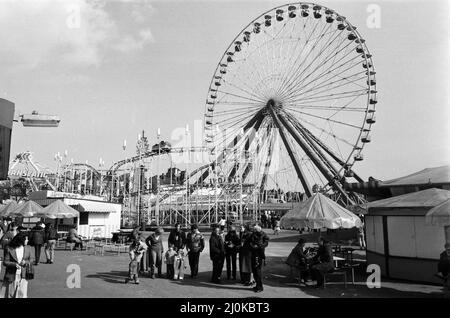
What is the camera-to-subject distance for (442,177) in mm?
13938

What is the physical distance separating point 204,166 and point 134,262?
33.1m

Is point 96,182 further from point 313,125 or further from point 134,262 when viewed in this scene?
point 134,262

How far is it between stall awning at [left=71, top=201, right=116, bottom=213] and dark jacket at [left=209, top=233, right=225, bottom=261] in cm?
1296

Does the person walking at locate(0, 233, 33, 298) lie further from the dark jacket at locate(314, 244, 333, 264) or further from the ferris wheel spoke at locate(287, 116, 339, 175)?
the ferris wheel spoke at locate(287, 116, 339, 175)

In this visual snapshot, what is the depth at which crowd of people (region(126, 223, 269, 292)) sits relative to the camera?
938cm

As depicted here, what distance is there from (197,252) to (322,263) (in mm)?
3449

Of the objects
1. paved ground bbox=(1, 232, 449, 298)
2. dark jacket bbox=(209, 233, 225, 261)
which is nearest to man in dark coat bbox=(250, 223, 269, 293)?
paved ground bbox=(1, 232, 449, 298)

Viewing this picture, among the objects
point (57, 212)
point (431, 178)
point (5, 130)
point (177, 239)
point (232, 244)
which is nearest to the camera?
point (232, 244)

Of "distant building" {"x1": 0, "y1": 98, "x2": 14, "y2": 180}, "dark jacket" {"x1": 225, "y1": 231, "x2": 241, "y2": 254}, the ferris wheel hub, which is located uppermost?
the ferris wheel hub

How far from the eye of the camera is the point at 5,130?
11.3 metres

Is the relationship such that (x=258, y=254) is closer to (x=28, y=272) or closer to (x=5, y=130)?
(x=28, y=272)

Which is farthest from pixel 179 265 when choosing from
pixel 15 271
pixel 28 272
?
pixel 15 271
